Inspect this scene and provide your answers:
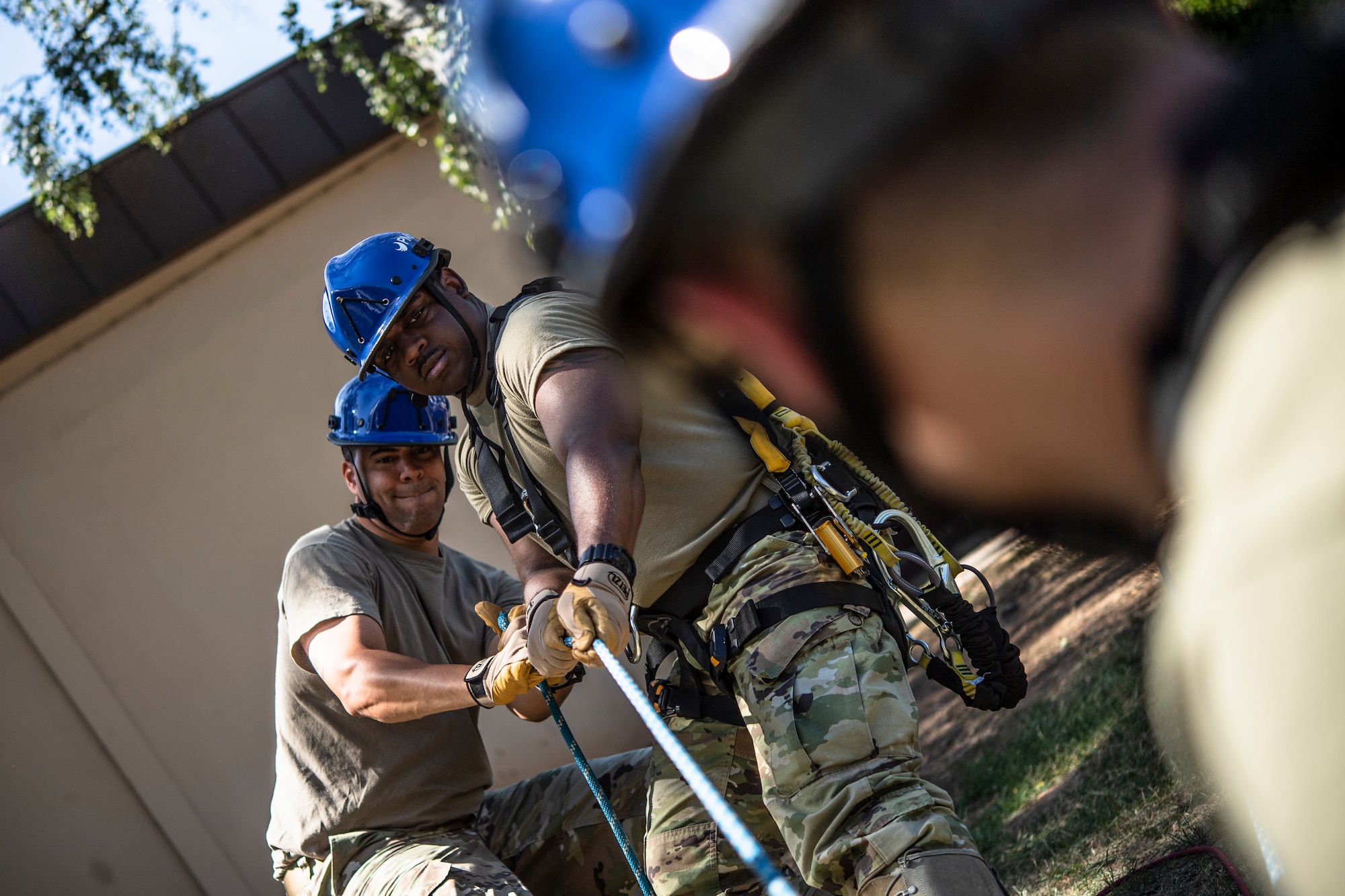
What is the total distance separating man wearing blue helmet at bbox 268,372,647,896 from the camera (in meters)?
2.93

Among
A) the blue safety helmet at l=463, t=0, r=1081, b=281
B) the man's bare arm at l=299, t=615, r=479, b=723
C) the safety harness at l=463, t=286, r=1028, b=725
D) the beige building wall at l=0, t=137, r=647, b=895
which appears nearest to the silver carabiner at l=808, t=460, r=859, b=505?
the safety harness at l=463, t=286, r=1028, b=725

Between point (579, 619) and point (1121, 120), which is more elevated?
point (1121, 120)

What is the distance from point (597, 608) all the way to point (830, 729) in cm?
50

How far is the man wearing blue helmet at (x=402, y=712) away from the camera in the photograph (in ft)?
9.62

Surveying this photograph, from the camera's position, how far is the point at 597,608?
1.96 m

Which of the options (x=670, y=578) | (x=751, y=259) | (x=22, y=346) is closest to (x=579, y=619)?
(x=670, y=578)

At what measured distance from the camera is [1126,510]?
0.75m

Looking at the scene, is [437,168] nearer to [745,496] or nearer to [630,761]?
[630,761]

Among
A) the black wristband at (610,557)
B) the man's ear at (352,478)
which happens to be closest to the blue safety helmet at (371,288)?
the man's ear at (352,478)

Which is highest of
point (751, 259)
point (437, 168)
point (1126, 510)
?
point (437, 168)

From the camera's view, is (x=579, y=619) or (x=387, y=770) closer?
(x=579, y=619)

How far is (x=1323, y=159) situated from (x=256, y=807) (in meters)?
4.99

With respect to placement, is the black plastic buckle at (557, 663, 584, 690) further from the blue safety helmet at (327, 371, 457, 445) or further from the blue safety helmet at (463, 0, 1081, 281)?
the blue safety helmet at (463, 0, 1081, 281)

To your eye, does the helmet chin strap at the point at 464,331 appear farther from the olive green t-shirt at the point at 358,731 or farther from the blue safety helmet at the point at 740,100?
the blue safety helmet at the point at 740,100
